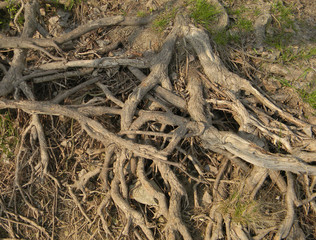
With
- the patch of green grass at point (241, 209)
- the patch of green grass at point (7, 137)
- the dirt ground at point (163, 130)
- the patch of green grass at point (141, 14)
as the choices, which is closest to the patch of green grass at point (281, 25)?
the dirt ground at point (163, 130)

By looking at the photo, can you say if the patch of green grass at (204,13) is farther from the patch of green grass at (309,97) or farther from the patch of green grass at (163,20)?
the patch of green grass at (309,97)

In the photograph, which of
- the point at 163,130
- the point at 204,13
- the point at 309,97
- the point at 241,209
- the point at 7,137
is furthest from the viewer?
the point at 204,13

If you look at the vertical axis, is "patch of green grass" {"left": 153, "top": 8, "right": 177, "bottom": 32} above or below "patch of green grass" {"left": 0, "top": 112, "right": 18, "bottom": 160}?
above

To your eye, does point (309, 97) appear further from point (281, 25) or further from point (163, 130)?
point (163, 130)

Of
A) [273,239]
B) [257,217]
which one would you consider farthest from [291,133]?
[273,239]

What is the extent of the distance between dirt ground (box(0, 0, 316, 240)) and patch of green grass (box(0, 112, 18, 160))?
0.01m

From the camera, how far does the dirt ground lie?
267 centimetres

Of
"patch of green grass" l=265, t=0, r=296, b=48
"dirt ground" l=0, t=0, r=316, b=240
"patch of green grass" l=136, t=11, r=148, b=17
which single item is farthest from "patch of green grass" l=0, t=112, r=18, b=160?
"patch of green grass" l=265, t=0, r=296, b=48

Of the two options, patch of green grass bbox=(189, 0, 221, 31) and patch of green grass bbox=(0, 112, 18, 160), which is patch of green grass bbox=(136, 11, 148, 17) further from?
patch of green grass bbox=(0, 112, 18, 160)

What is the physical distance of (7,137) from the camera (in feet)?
10.2

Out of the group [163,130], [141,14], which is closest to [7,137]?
[163,130]

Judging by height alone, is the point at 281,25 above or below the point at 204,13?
below

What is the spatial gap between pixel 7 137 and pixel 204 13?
2.81m

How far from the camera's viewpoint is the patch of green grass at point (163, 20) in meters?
3.24
